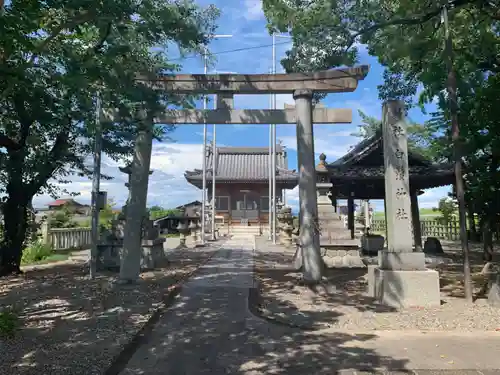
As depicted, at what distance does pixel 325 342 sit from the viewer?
5.16 m

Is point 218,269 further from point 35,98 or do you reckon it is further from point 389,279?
point 35,98

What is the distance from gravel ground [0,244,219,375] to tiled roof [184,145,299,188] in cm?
2315

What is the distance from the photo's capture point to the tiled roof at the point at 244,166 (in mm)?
33781

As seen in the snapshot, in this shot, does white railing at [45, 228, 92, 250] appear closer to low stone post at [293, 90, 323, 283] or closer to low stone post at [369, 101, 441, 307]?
low stone post at [293, 90, 323, 283]

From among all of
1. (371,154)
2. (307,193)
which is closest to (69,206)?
(371,154)

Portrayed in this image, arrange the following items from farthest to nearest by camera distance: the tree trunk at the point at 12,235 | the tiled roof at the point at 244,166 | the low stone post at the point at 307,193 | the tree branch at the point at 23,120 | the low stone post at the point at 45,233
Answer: the tiled roof at the point at 244,166 < the low stone post at the point at 45,233 < the tree trunk at the point at 12,235 < the tree branch at the point at 23,120 < the low stone post at the point at 307,193

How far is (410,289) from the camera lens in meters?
7.23

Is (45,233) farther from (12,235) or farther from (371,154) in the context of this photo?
(371,154)

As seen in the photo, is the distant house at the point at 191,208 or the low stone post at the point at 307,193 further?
the distant house at the point at 191,208

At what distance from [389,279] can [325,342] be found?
2.80 meters

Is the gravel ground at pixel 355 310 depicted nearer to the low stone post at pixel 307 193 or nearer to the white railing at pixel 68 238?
the low stone post at pixel 307 193

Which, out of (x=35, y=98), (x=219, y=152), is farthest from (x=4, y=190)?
(x=219, y=152)

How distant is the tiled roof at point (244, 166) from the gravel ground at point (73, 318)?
2315 cm

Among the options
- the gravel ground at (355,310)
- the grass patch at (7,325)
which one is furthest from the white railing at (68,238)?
the grass patch at (7,325)
